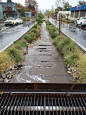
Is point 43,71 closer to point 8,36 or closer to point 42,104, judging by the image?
point 42,104

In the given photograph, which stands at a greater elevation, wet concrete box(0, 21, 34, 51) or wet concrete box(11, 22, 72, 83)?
wet concrete box(0, 21, 34, 51)

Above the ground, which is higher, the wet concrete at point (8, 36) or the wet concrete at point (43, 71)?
the wet concrete at point (8, 36)

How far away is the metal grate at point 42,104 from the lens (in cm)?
309

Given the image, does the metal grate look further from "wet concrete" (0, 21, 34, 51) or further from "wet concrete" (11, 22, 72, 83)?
"wet concrete" (0, 21, 34, 51)

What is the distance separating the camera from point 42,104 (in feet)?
11.0

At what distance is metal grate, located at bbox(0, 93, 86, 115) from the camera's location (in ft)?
10.1

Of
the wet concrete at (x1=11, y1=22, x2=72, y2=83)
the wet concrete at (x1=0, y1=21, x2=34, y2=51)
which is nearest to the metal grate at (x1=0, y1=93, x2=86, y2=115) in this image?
the wet concrete at (x1=11, y1=22, x2=72, y2=83)

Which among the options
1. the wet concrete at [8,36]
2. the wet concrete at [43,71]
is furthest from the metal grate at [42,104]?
the wet concrete at [8,36]

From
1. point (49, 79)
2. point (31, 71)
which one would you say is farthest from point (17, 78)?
point (49, 79)

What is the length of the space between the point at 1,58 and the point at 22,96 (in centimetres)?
272

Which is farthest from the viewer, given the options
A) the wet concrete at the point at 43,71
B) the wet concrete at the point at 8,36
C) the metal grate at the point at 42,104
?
the wet concrete at the point at 8,36

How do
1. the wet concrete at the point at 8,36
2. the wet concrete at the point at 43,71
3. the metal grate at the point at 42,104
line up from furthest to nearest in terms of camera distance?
the wet concrete at the point at 8,36, the wet concrete at the point at 43,71, the metal grate at the point at 42,104

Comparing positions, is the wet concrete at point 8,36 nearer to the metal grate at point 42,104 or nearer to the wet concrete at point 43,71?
the wet concrete at point 43,71

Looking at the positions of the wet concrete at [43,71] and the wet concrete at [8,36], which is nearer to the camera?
the wet concrete at [43,71]
